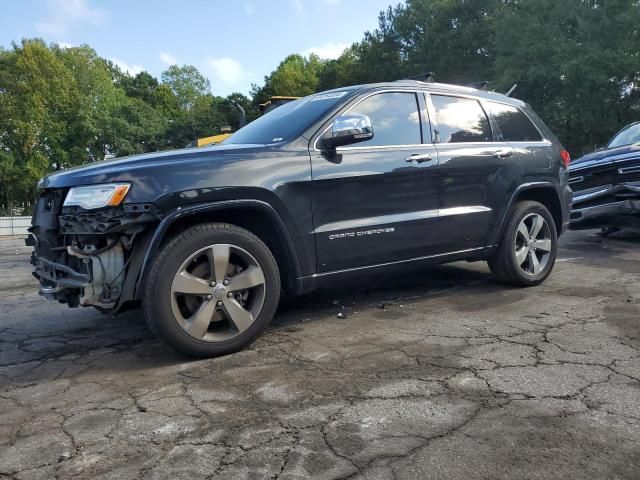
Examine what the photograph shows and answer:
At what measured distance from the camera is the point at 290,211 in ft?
12.7

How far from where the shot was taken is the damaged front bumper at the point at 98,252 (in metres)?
3.39

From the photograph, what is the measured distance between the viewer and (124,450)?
2.46 m

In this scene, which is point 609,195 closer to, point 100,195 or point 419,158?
point 419,158

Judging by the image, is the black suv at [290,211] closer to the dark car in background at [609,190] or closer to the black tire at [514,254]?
the black tire at [514,254]

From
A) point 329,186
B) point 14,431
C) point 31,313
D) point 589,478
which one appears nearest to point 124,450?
point 14,431

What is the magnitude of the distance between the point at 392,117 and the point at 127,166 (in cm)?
218

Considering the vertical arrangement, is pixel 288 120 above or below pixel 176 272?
above

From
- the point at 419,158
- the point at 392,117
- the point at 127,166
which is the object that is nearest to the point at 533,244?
the point at 419,158

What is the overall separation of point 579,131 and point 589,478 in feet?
103

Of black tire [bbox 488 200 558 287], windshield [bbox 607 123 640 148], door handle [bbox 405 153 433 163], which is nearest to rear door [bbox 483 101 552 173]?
black tire [bbox 488 200 558 287]

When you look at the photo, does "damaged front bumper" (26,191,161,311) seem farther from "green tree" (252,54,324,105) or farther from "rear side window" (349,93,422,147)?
"green tree" (252,54,324,105)

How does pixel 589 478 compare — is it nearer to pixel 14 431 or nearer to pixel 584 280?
pixel 14 431

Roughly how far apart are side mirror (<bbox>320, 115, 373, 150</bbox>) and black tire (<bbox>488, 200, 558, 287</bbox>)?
76.6 inches

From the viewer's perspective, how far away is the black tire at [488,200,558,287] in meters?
5.18
